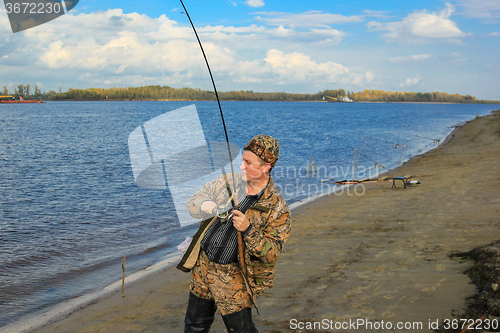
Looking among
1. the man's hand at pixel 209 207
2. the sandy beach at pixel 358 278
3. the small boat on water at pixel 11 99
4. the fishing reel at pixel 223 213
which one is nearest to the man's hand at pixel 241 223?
the fishing reel at pixel 223 213

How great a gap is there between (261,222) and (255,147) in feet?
1.62

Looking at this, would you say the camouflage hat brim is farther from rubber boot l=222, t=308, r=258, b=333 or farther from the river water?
the river water

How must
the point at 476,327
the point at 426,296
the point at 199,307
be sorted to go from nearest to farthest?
1. the point at 199,307
2. the point at 476,327
3. the point at 426,296

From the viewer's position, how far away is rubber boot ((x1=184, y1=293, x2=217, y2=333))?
247cm

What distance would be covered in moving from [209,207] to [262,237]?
0.45m

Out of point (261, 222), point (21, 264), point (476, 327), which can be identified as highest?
point (261, 222)

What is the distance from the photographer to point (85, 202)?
13195mm

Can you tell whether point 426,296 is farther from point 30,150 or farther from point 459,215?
point 30,150

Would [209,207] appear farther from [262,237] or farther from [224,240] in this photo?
[262,237]

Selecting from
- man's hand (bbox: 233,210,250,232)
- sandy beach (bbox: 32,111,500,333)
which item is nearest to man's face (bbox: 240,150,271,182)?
man's hand (bbox: 233,210,250,232)

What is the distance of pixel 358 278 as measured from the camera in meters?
5.25

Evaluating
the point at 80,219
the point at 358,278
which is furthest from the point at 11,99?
the point at 358,278

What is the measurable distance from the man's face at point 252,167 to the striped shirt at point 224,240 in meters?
0.12

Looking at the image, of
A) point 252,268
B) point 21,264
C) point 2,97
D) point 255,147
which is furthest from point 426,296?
point 2,97
